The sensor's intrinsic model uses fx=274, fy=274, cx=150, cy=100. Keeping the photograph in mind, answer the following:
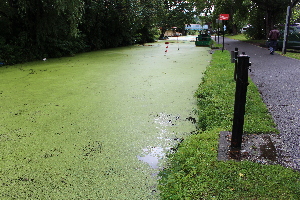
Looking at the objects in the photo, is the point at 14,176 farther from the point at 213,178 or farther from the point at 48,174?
the point at 213,178

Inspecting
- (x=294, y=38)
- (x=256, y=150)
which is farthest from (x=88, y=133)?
(x=294, y=38)

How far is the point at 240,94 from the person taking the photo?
1.94 metres

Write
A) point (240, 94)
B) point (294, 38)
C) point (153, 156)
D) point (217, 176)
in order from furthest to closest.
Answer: point (294, 38)
point (153, 156)
point (240, 94)
point (217, 176)

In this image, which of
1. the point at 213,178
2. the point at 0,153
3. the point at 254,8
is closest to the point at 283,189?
the point at 213,178

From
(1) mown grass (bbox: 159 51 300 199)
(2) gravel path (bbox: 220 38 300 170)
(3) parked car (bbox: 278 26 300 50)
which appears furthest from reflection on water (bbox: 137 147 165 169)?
(3) parked car (bbox: 278 26 300 50)

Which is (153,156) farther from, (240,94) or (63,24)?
(63,24)

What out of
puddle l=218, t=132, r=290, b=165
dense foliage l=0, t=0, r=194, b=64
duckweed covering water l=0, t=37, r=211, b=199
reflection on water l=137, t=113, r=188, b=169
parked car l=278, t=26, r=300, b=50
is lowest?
reflection on water l=137, t=113, r=188, b=169

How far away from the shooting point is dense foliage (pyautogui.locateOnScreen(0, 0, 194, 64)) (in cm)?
792

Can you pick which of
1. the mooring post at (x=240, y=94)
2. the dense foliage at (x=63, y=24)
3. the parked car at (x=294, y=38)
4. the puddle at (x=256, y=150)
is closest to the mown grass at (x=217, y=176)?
the puddle at (x=256, y=150)

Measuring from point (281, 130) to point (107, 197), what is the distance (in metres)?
1.67

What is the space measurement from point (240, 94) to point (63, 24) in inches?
324

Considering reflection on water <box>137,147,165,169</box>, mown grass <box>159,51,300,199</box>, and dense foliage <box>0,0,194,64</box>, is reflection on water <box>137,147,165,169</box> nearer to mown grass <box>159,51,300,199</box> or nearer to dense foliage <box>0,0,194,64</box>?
mown grass <box>159,51,300,199</box>

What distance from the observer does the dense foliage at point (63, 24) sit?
7918mm

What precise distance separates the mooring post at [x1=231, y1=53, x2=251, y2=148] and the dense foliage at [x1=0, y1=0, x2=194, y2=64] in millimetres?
6310
